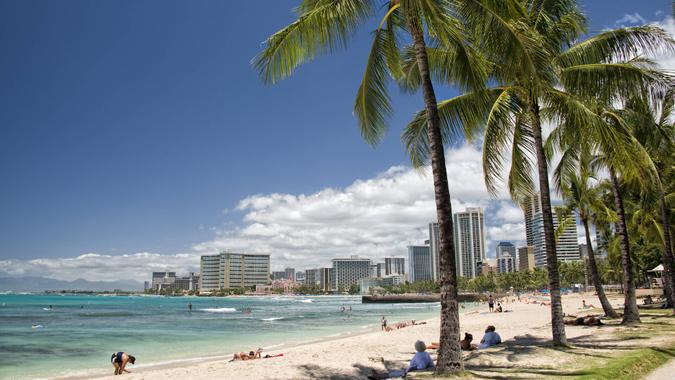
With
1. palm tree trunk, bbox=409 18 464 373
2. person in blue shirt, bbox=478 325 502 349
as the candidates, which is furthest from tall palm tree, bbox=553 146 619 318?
palm tree trunk, bbox=409 18 464 373

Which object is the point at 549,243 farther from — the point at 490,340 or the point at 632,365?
the point at 490,340

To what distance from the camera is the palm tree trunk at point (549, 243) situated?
34.8ft

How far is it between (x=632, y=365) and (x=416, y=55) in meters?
6.54

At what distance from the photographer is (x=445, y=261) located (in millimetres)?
7562

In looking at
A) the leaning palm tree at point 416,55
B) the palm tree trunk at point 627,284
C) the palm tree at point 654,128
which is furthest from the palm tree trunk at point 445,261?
the palm tree trunk at point 627,284

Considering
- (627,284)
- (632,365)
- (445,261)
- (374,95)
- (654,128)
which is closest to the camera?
(445,261)

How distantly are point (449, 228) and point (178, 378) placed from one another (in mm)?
9125

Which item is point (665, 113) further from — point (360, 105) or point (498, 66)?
point (360, 105)

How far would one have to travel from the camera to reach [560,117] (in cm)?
984

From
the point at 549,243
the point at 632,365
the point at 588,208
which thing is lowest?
the point at 632,365

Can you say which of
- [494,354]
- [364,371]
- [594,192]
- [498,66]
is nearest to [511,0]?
[498,66]

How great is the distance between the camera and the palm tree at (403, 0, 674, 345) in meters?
9.34

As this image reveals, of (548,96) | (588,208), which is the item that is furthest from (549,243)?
(588,208)

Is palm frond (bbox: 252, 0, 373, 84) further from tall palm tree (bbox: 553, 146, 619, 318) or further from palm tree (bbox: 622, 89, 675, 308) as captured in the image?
tall palm tree (bbox: 553, 146, 619, 318)
